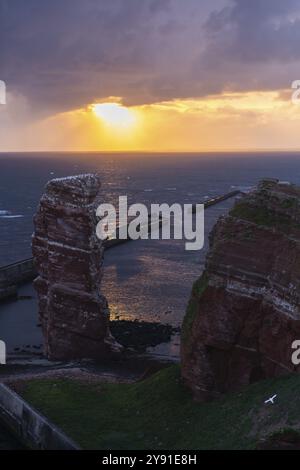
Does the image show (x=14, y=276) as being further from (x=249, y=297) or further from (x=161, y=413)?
(x=249, y=297)

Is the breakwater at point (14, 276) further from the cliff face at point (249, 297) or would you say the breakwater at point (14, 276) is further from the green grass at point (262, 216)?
the green grass at point (262, 216)

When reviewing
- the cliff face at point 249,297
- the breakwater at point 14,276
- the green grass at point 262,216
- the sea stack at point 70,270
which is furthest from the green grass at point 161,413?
the breakwater at point 14,276

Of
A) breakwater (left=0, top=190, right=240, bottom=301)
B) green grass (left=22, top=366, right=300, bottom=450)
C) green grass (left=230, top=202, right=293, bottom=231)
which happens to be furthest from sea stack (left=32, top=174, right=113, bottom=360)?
breakwater (left=0, top=190, right=240, bottom=301)

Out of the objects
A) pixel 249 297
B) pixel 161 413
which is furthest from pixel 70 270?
pixel 249 297

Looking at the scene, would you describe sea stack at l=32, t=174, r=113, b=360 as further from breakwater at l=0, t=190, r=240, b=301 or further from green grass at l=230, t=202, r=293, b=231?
breakwater at l=0, t=190, r=240, b=301
